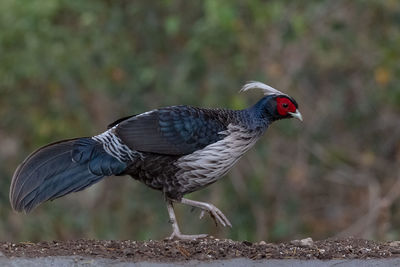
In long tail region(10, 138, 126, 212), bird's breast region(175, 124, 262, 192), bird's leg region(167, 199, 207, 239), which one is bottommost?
bird's leg region(167, 199, 207, 239)

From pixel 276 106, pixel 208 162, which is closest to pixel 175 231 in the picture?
pixel 208 162

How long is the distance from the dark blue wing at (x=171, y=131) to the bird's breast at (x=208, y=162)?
0.06 m

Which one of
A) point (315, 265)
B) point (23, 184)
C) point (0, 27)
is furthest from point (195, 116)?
point (0, 27)

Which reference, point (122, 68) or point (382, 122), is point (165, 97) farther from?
point (382, 122)

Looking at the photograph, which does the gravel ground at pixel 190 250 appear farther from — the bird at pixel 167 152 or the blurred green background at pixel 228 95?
the blurred green background at pixel 228 95

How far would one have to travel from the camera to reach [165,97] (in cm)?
1152

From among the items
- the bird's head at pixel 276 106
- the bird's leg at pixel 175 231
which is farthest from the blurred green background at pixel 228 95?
the bird's leg at pixel 175 231

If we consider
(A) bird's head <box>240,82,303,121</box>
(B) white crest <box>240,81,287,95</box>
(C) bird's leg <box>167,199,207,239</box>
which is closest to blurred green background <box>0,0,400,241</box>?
(B) white crest <box>240,81,287,95</box>

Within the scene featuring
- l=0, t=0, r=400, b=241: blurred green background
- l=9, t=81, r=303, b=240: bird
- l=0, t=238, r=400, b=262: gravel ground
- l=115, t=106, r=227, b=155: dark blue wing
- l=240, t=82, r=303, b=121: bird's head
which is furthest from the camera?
l=0, t=0, r=400, b=241: blurred green background

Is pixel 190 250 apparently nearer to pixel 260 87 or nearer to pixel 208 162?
pixel 208 162

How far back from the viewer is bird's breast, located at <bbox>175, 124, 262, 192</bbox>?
6.76 metres

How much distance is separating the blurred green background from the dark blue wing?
4044 mm

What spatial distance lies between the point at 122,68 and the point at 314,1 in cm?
273

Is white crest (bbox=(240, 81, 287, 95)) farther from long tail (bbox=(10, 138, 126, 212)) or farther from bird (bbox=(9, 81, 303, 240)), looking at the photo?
long tail (bbox=(10, 138, 126, 212))
